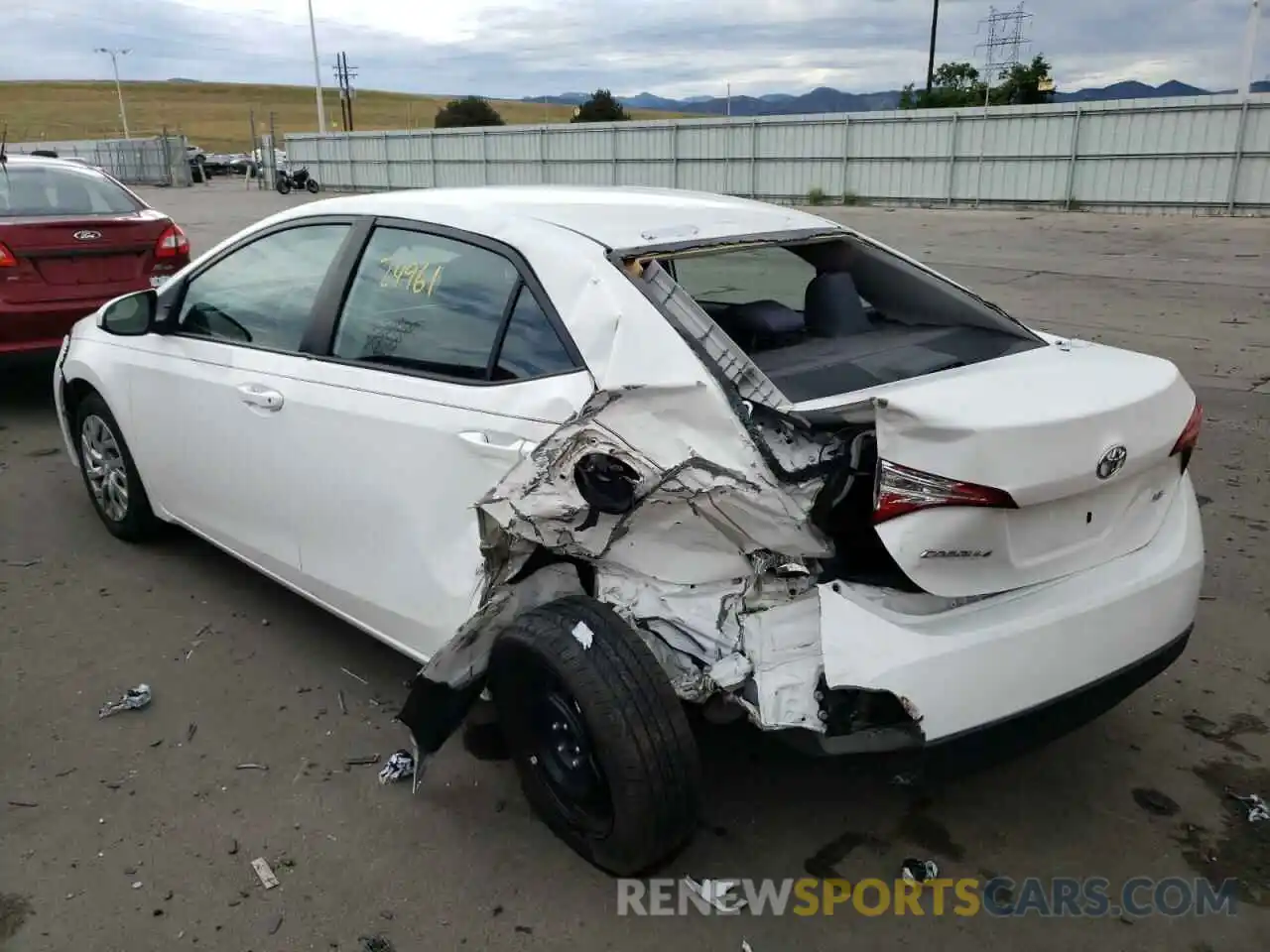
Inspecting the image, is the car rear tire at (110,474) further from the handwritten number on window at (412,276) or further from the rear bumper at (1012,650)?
the rear bumper at (1012,650)

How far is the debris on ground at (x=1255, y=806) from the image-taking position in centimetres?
289

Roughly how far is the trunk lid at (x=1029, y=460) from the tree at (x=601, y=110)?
2346 inches

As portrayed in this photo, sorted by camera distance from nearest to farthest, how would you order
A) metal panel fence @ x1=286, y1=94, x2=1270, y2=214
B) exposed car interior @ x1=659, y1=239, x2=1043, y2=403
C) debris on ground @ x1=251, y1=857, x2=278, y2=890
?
debris on ground @ x1=251, y1=857, x2=278, y2=890
exposed car interior @ x1=659, y1=239, x2=1043, y2=403
metal panel fence @ x1=286, y1=94, x2=1270, y2=214

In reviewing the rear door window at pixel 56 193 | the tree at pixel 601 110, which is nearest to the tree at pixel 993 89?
the tree at pixel 601 110

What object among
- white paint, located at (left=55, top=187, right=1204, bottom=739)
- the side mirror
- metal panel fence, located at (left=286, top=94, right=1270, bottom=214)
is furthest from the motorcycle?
white paint, located at (left=55, top=187, right=1204, bottom=739)

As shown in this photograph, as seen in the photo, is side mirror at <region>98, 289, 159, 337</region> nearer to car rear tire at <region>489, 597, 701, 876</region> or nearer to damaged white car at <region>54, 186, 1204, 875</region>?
damaged white car at <region>54, 186, 1204, 875</region>

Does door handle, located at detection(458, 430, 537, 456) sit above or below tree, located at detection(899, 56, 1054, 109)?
below

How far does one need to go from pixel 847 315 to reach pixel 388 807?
2.11 meters

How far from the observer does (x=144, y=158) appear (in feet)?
143

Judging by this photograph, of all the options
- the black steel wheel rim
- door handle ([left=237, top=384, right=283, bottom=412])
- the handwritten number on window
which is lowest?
the black steel wheel rim

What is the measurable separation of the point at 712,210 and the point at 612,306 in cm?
89

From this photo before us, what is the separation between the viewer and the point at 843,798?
304cm

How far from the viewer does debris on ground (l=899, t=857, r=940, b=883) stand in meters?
2.70

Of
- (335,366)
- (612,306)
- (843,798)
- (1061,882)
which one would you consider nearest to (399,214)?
(335,366)
